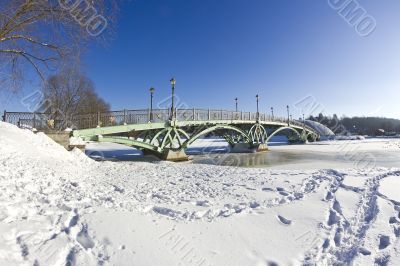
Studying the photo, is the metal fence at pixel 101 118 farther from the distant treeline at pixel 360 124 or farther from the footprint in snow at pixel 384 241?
the distant treeline at pixel 360 124

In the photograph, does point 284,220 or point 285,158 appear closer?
point 284,220

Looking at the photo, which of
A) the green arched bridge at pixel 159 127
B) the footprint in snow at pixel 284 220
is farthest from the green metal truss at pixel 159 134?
the footprint in snow at pixel 284 220

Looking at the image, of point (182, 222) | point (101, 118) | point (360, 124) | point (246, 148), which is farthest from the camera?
point (360, 124)

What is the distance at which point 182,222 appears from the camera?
5031mm

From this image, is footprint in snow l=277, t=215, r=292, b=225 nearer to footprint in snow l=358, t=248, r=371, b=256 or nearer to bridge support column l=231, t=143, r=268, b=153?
footprint in snow l=358, t=248, r=371, b=256

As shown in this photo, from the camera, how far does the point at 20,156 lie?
26.0ft

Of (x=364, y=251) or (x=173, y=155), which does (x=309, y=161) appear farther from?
(x=364, y=251)

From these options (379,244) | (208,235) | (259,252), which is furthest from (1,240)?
(379,244)

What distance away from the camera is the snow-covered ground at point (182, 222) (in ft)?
13.0

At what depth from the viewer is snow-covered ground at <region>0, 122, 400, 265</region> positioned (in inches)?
156

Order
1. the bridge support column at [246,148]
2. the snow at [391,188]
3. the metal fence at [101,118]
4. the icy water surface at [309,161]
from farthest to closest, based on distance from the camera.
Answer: the bridge support column at [246,148], the icy water surface at [309,161], the metal fence at [101,118], the snow at [391,188]

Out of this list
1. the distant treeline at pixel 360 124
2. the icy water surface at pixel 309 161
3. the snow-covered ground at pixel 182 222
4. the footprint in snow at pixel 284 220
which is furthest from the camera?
the distant treeline at pixel 360 124

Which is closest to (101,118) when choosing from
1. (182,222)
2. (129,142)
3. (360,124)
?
(129,142)

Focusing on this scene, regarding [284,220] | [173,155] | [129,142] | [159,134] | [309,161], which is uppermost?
[159,134]
